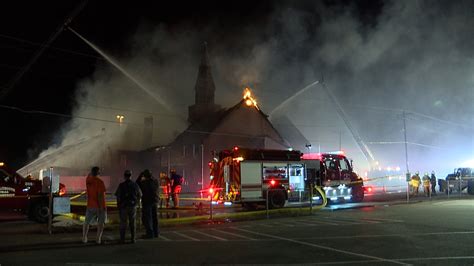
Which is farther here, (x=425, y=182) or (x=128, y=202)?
(x=425, y=182)

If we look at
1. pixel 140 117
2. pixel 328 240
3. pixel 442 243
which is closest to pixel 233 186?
pixel 328 240

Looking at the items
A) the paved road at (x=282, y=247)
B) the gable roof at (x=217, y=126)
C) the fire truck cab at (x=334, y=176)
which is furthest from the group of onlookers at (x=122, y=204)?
the gable roof at (x=217, y=126)

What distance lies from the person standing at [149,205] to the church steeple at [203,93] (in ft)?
134

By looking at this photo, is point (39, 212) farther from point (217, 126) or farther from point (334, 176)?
point (217, 126)

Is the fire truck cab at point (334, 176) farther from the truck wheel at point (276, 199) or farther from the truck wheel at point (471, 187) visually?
the truck wheel at point (471, 187)

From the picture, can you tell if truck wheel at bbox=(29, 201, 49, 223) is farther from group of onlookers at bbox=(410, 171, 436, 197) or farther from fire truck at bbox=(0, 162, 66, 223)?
group of onlookers at bbox=(410, 171, 436, 197)

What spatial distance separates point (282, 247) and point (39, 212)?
33.5 ft

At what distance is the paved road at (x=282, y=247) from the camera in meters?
7.48

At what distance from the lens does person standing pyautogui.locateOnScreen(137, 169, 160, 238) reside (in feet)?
33.7

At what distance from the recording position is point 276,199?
60.8 feet

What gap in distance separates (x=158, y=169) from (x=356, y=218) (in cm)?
3511

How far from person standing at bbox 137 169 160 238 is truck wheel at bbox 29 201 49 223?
647 cm

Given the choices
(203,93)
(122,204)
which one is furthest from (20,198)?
(203,93)

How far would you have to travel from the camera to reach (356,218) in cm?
1418
